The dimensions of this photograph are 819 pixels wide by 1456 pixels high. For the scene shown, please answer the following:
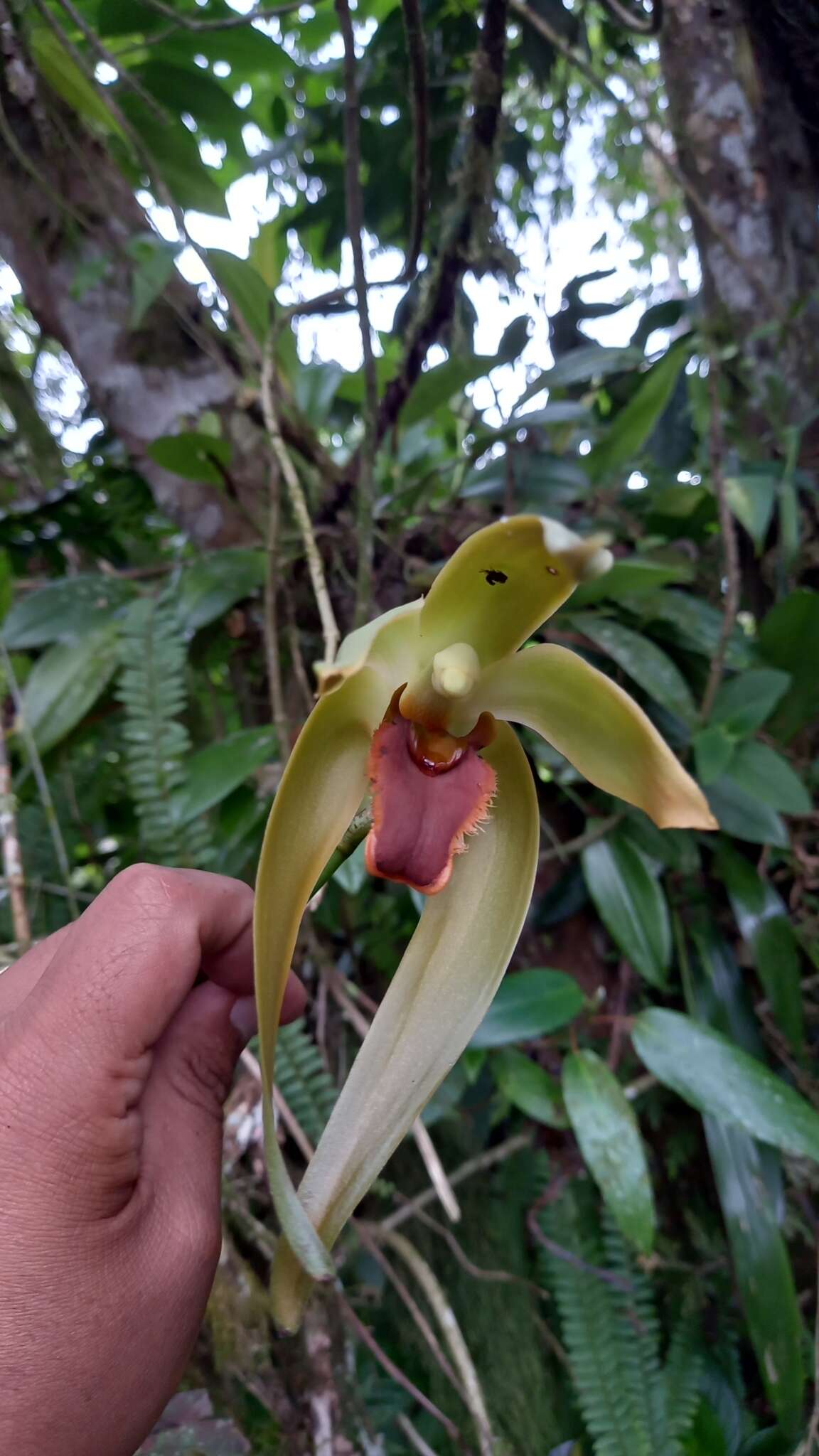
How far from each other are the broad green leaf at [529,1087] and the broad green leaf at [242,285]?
1.07 meters

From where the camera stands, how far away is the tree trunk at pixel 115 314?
1.23 meters

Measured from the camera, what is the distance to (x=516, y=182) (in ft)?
6.04

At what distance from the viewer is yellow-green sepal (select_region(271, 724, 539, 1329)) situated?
492mm

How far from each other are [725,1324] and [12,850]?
1072 millimetres

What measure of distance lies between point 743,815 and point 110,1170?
82 centimetres

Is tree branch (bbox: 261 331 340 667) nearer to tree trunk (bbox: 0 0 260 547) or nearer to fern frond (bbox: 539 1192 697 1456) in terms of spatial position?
tree trunk (bbox: 0 0 260 547)

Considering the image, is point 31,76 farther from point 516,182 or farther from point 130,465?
point 516,182

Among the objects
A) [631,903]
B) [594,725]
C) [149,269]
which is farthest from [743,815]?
[149,269]

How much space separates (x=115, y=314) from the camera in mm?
1272

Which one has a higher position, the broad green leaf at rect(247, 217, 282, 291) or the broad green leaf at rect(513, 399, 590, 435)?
the broad green leaf at rect(247, 217, 282, 291)

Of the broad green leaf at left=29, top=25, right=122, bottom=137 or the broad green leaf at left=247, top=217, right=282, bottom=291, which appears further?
the broad green leaf at left=247, top=217, right=282, bottom=291

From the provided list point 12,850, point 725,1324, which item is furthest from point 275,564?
point 725,1324

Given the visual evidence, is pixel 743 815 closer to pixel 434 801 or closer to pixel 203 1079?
pixel 434 801

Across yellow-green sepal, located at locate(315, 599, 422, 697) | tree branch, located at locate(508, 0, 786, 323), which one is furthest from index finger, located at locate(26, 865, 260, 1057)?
tree branch, located at locate(508, 0, 786, 323)
